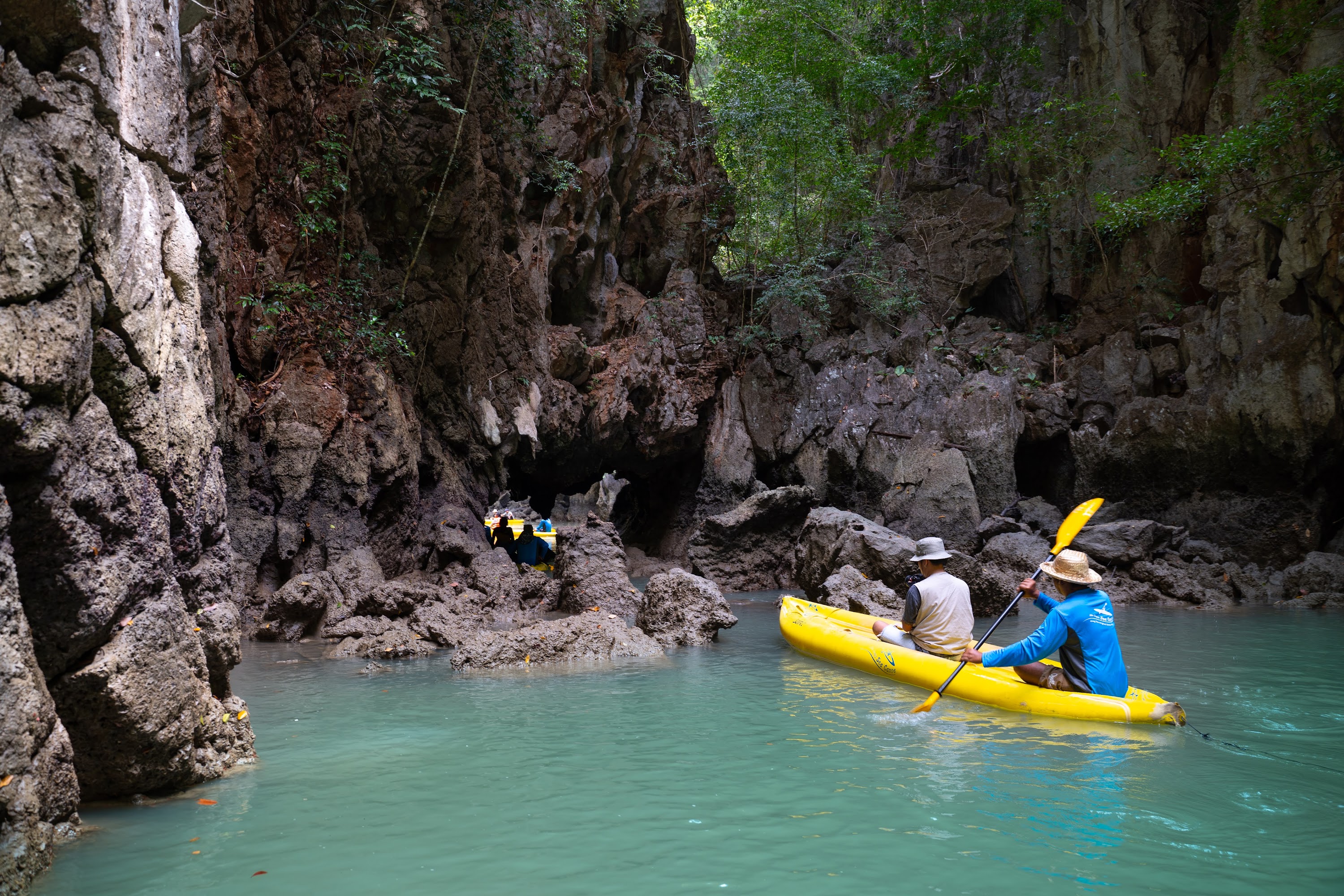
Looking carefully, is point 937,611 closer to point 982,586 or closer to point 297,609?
point 982,586

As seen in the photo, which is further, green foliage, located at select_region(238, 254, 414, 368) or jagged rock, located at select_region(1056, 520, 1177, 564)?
jagged rock, located at select_region(1056, 520, 1177, 564)

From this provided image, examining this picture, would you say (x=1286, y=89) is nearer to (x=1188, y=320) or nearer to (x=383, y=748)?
(x=1188, y=320)

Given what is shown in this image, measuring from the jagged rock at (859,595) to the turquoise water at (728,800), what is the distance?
3.50 meters

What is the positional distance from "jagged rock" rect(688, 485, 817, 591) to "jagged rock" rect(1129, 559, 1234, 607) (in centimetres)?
575

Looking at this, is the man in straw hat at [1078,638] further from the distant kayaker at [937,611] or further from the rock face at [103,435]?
the rock face at [103,435]

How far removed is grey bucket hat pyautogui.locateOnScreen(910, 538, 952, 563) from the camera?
7.40 m

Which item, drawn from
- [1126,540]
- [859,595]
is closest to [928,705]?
[859,595]

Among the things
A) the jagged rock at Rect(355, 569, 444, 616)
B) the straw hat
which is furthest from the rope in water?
the jagged rock at Rect(355, 569, 444, 616)

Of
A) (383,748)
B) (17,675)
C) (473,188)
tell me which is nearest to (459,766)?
(383,748)

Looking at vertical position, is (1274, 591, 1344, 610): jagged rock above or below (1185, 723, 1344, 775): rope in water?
below

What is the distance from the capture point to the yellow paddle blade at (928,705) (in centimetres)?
619

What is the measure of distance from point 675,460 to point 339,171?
11.4m

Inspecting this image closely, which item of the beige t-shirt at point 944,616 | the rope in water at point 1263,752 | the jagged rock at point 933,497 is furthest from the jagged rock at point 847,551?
the rope in water at point 1263,752

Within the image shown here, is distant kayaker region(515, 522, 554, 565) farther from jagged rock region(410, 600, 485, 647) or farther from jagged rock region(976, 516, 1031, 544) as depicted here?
jagged rock region(976, 516, 1031, 544)
